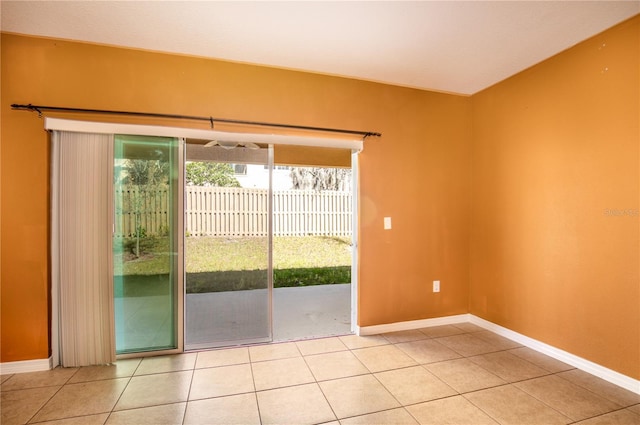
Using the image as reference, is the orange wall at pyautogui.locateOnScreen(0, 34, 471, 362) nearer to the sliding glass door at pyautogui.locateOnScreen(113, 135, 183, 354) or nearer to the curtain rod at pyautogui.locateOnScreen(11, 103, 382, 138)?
the curtain rod at pyautogui.locateOnScreen(11, 103, 382, 138)

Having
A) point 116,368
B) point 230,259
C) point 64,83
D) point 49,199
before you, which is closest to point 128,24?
point 64,83

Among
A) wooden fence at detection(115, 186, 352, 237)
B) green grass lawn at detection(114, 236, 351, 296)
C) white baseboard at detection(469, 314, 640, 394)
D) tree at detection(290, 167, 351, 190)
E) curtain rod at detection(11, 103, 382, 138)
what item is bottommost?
white baseboard at detection(469, 314, 640, 394)

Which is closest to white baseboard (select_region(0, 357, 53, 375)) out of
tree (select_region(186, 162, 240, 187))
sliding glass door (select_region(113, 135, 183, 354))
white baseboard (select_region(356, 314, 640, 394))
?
sliding glass door (select_region(113, 135, 183, 354))

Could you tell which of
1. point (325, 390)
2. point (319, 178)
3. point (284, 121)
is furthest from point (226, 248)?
point (319, 178)

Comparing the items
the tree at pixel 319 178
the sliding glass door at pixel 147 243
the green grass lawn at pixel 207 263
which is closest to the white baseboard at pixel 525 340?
the green grass lawn at pixel 207 263

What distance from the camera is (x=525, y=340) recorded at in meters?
2.98

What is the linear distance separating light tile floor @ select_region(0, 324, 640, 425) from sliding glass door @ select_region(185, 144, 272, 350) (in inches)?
9.8

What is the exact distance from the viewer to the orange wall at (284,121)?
2432mm

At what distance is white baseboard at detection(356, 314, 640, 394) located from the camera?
7.49 feet

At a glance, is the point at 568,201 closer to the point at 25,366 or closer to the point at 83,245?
the point at 83,245

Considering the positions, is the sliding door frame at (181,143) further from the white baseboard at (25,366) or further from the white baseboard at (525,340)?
the white baseboard at (525,340)

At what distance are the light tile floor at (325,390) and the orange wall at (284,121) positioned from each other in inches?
22.9

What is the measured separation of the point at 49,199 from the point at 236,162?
1567 mm

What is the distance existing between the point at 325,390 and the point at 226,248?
157 cm
